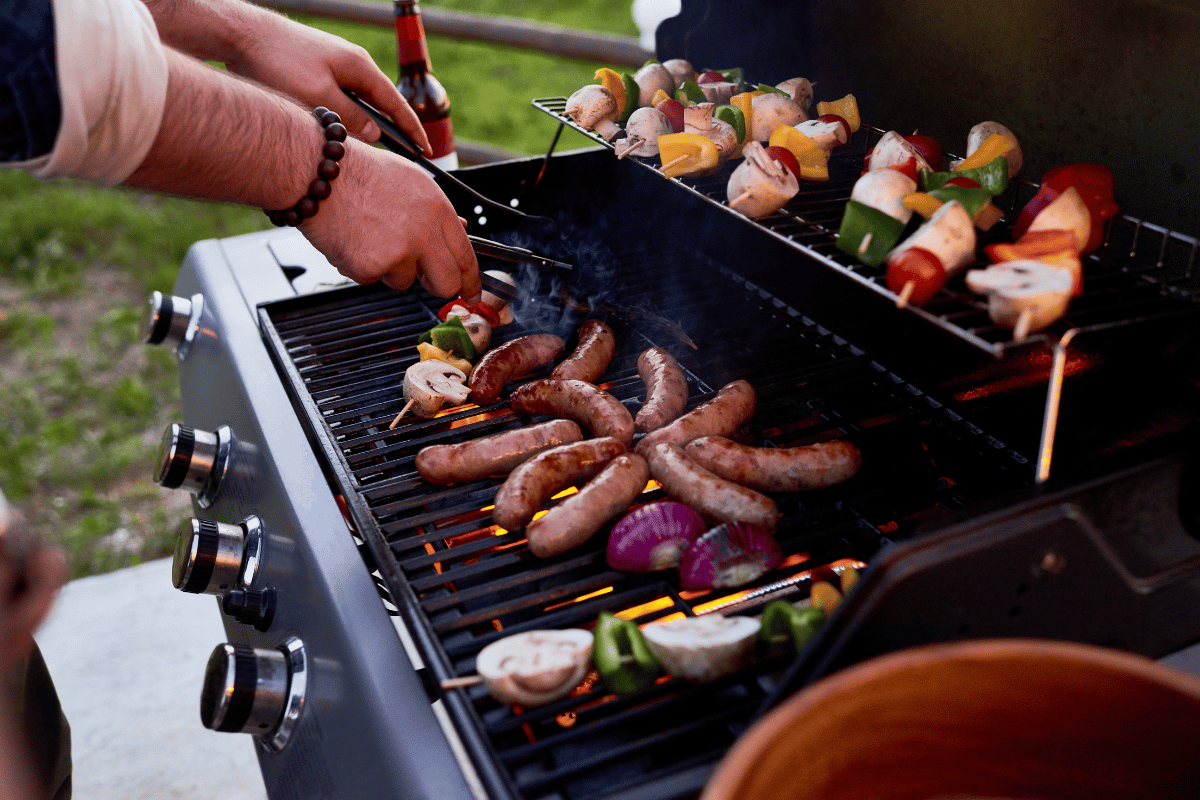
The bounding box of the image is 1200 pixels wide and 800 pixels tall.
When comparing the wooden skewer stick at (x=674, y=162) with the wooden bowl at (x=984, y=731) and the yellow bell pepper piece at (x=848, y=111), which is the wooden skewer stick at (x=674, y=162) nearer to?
the yellow bell pepper piece at (x=848, y=111)

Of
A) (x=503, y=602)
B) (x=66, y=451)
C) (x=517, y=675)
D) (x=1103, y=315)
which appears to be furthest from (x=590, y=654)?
(x=66, y=451)

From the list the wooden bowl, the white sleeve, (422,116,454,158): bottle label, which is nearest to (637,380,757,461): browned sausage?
the wooden bowl

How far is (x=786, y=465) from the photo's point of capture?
185cm

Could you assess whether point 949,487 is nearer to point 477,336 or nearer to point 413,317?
point 477,336

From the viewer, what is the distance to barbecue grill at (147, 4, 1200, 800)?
1203mm

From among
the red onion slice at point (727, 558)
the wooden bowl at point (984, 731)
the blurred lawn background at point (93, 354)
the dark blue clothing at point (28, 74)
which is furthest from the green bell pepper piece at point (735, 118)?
the blurred lawn background at point (93, 354)

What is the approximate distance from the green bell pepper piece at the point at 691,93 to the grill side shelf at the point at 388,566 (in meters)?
1.31

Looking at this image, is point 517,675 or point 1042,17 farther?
point 1042,17

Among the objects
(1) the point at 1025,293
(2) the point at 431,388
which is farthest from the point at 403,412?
(1) the point at 1025,293

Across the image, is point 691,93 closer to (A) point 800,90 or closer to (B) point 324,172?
(A) point 800,90

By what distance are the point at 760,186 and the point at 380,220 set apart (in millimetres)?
851

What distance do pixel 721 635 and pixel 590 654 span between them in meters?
0.21

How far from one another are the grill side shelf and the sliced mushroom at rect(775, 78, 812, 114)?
1520mm

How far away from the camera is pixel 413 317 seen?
2.63 m
